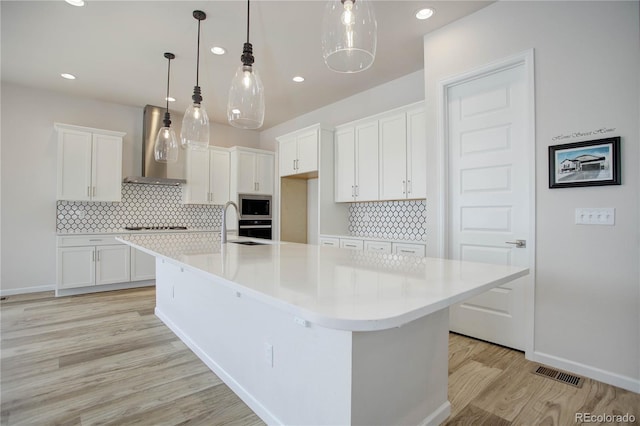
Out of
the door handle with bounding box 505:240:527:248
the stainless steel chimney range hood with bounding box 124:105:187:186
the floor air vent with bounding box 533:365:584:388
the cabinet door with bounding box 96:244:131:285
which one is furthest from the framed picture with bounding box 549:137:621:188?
the cabinet door with bounding box 96:244:131:285

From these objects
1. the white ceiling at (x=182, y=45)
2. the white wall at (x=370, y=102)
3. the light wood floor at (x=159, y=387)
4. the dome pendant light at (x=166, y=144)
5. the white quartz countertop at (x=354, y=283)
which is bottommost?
the light wood floor at (x=159, y=387)

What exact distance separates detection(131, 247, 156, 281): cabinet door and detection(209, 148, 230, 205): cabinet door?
4.52 ft

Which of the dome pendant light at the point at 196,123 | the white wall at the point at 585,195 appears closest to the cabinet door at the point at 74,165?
the dome pendant light at the point at 196,123

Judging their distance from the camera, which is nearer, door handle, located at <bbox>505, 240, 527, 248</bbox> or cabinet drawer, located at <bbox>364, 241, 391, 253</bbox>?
door handle, located at <bbox>505, 240, 527, 248</bbox>

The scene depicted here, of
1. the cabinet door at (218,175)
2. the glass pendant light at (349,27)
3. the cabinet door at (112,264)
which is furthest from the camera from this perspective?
the cabinet door at (218,175)

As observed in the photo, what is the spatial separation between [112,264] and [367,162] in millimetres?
3864

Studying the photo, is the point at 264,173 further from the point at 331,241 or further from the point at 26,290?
the point at 26,290

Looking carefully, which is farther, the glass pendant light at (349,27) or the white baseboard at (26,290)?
the white baseboard at (26,290)

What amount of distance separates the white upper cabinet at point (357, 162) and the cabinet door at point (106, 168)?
10.5 feet

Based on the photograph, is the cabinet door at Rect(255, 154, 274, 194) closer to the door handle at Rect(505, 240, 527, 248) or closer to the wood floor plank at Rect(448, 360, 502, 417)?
the door handle at Rect(505, 240, 527, 248)

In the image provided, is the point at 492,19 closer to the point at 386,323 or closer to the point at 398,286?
the point at 398,286

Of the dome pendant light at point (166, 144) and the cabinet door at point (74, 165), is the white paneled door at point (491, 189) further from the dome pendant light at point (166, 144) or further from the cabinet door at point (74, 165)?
the cabinet door at point (74, 165)

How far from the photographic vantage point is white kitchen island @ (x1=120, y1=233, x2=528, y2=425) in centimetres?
97

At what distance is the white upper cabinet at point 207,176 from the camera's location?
5383 millimetres
